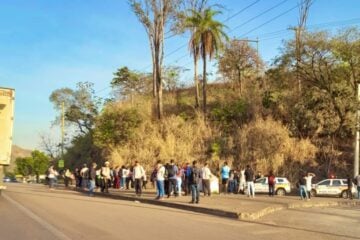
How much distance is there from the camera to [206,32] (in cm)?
4456

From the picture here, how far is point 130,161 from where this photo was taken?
41.9 m

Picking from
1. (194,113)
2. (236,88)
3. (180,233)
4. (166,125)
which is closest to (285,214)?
(180,233)

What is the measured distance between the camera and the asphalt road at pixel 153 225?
12.0 metres

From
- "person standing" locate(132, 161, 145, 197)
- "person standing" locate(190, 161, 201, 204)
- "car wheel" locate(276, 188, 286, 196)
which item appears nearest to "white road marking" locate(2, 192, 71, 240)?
"person standing" locate(190, 161, 201, 204)

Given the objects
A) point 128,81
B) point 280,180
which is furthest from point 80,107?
A: point 280,180

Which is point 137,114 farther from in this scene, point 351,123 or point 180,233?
point 180,233

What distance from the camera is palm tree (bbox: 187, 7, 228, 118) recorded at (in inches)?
1752

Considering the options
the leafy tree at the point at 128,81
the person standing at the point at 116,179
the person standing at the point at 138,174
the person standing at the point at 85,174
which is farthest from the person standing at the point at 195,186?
the leafy tree at the point at 128,81

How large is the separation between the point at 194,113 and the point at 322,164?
1352cm

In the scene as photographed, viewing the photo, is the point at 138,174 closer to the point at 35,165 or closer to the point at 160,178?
the point at 160,178

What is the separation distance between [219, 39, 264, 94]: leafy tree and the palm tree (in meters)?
7.63

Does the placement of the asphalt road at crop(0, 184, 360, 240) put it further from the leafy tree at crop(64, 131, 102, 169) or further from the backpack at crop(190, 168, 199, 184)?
the leafy tree at crop(64, 131, 102, 169)

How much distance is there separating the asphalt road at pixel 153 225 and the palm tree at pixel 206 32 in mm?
27516

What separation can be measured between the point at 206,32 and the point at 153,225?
32359 mm
